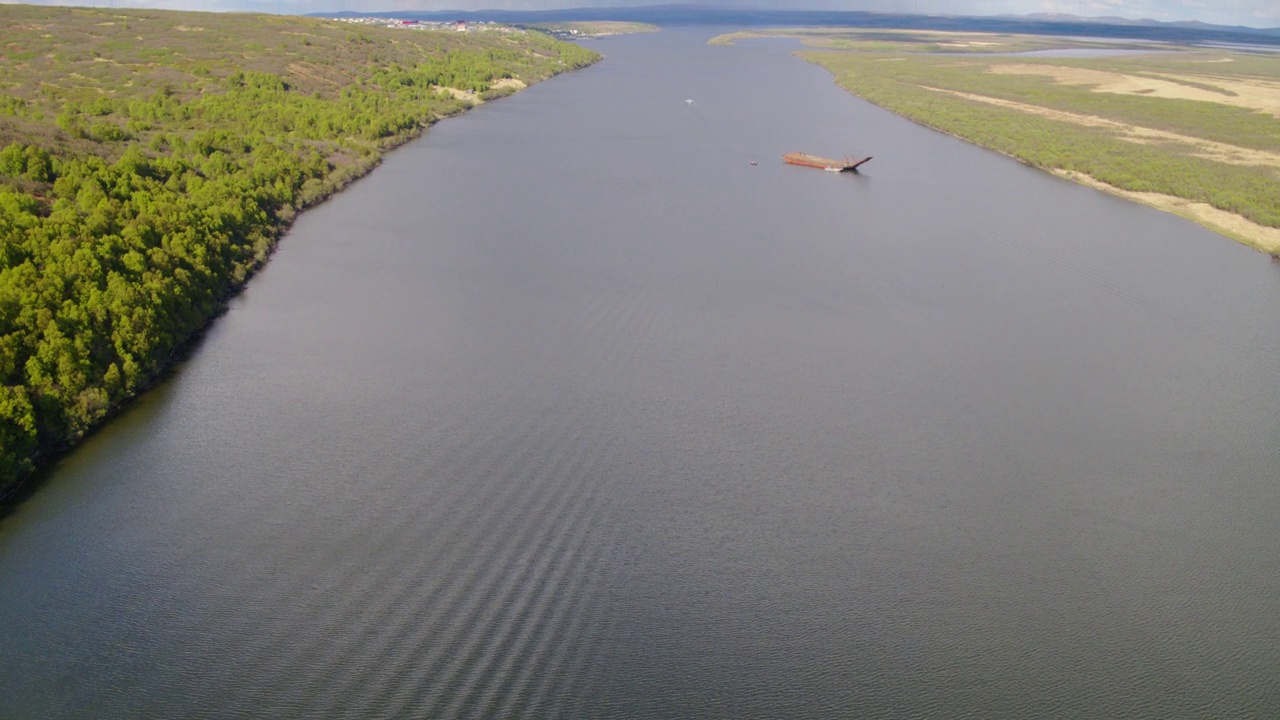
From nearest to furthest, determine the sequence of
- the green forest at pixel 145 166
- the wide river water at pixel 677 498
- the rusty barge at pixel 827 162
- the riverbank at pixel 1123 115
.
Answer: the wide river water at pixel 677 498 < the green forest at pixel 145 166 < the riverbank at pixel 1123 115 < the rusty barge at pixel 827 162

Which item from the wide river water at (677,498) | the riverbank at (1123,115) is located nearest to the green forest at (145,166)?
the wide river water at (677,498)

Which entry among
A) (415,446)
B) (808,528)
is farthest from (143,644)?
(808,528)

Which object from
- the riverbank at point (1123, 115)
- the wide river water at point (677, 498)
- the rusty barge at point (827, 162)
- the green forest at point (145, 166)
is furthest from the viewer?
the rusty barge at point (827, 162)

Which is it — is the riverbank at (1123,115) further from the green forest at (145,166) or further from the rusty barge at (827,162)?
the green forest at (145,166)

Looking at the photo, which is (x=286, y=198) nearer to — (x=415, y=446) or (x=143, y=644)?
(x=415, y=446)

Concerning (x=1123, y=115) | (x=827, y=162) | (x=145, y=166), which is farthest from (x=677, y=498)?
(x=1123, y=115)

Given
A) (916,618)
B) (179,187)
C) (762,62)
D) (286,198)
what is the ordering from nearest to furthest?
1. (916,618)
2. (179,187)
3. (286,198)
4. (762,62)

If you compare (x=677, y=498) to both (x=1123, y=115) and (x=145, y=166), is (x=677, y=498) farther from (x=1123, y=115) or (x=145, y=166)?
(x=1123, y=115)
